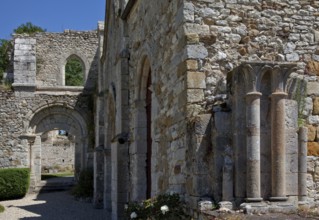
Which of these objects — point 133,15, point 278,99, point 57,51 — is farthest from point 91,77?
point 278,99

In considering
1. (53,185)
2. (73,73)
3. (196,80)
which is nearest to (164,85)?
(196,80)

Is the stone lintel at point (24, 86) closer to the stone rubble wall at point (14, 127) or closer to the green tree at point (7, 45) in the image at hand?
the stone rubble wall at point (14, 127)

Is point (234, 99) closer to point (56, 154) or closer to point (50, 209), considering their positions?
point (50, 209)

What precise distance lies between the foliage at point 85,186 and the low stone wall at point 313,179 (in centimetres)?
→ 1152

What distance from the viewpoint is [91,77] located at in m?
21.2

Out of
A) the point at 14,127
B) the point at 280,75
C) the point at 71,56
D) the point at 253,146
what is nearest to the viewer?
the point at 253,146

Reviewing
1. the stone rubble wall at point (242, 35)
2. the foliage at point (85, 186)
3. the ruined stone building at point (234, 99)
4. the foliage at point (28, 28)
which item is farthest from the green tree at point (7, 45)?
the stone rubble wall at point (242, 35)

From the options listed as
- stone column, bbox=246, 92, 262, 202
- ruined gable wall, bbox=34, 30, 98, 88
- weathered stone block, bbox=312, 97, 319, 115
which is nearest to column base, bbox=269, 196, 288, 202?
stone column, bbox=246, 92, 262, 202

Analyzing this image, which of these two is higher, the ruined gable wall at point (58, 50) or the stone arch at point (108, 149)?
the ruined gable wall at point (58, 50)

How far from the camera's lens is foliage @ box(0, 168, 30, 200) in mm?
17438

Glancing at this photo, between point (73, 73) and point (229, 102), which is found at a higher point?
point (73, 73)

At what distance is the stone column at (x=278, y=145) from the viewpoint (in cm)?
534

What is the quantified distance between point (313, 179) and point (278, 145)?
3.86 feet

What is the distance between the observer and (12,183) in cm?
1750
